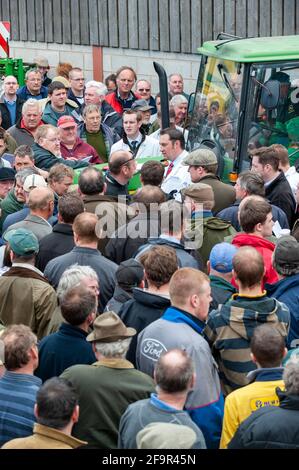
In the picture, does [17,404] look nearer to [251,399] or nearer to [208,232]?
[251,399]

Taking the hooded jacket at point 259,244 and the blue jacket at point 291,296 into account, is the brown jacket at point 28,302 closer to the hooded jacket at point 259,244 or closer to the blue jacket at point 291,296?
the hooded jacket at point 259,244

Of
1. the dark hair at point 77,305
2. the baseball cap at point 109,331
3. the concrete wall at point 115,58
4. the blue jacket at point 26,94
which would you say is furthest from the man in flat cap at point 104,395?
the concrete wall at point 115,58

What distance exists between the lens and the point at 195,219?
9086 millimetres

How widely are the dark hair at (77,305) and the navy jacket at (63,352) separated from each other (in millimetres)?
61

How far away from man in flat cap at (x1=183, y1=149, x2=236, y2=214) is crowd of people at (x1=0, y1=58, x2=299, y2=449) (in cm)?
1

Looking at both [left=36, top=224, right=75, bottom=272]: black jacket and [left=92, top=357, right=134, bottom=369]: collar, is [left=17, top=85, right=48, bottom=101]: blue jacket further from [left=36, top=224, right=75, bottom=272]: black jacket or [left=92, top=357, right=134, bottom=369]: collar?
[left=92, top=357, right=134, bottom=369]: collar

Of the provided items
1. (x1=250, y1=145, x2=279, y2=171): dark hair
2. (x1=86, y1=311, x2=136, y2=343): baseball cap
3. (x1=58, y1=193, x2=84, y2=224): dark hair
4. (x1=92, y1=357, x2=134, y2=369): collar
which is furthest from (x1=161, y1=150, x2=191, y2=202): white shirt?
(x1=92, y1=357, x2=134, y2=369): collar

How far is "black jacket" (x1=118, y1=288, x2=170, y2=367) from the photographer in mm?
7223

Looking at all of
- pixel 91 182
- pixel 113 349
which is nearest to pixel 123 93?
pixel 91 182

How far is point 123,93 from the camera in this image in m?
16.2

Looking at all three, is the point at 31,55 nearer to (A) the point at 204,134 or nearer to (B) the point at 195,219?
(A) the point at 204,134

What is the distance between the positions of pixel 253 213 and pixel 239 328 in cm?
166
